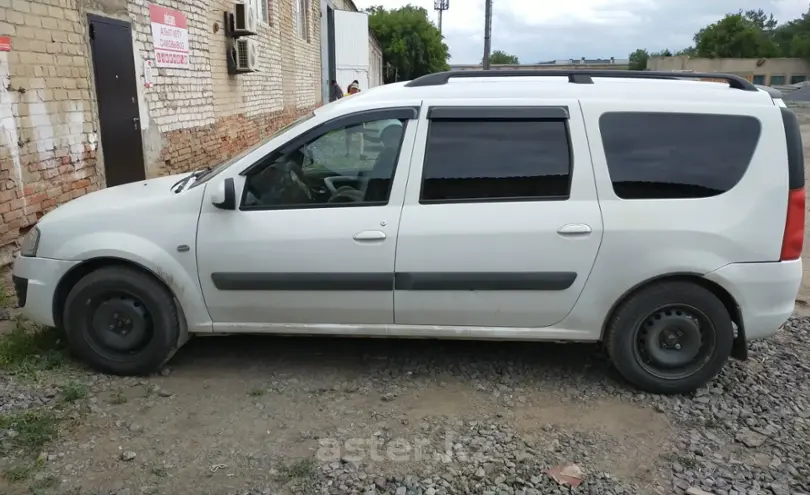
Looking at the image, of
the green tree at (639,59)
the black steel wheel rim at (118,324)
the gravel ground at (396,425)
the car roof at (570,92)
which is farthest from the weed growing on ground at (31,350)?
the green tree at (639,59)

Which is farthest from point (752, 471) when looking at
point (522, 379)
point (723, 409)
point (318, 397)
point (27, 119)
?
point (27, 119)

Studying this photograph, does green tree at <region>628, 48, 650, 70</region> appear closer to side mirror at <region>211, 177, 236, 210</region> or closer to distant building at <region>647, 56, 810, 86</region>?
distant building at <region>647, 56, 810, 86</region>

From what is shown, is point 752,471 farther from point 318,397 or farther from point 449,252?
point 318,397

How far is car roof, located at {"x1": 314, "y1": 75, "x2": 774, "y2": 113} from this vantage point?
363 centimetres

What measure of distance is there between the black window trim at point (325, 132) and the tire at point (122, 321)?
0.77 meters

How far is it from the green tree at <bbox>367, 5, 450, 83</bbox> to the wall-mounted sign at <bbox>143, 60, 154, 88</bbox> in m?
44.5

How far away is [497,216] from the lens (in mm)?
3551

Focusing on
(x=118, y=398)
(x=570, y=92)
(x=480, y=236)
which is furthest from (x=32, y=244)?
(x=570, y=92)

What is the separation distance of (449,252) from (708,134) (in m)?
1.60

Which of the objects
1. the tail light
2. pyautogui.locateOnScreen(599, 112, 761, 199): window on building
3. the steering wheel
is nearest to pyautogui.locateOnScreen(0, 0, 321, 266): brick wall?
the steering wheel

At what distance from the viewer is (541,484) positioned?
289cm

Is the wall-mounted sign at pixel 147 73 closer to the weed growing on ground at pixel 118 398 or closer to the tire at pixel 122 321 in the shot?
the tire at pixel 122 321

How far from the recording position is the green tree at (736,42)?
7106 centimetres

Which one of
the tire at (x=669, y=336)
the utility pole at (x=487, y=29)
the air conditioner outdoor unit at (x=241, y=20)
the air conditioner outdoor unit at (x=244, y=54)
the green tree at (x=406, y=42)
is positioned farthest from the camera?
the green tree at (x=406, y=42)
